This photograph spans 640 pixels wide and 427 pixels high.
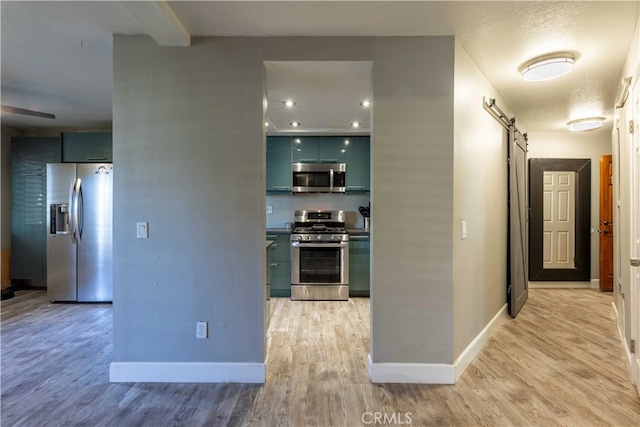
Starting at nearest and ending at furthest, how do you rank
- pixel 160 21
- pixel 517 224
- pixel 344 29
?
pixel 160 21 < pixel 344 29 < pixel 517 224

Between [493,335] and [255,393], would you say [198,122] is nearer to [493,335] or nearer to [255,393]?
[255,393]

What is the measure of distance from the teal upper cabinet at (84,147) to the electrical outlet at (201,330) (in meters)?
3.19

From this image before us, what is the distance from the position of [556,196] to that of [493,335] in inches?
124

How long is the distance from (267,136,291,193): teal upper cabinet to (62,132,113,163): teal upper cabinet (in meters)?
2.11

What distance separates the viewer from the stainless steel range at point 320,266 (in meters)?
4.25

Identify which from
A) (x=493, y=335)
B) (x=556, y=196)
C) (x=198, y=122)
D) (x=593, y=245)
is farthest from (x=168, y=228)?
(x=593, y=245)

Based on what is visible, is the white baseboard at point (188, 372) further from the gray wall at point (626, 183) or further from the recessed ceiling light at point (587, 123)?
the recessed ceiling light at point (587, 123)

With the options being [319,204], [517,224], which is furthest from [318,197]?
[517,224]

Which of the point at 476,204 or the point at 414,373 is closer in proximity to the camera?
the point at 414,373

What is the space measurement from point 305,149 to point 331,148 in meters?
0.37

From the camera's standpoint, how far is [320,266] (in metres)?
4.27

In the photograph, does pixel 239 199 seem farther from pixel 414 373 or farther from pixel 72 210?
pixel 72 210

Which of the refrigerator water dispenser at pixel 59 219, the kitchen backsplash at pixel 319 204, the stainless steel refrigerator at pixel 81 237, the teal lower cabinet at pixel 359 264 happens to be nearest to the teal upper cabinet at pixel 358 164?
the kitchen backsplash at pixel 319 204

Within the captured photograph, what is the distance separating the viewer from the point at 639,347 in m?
2.12
